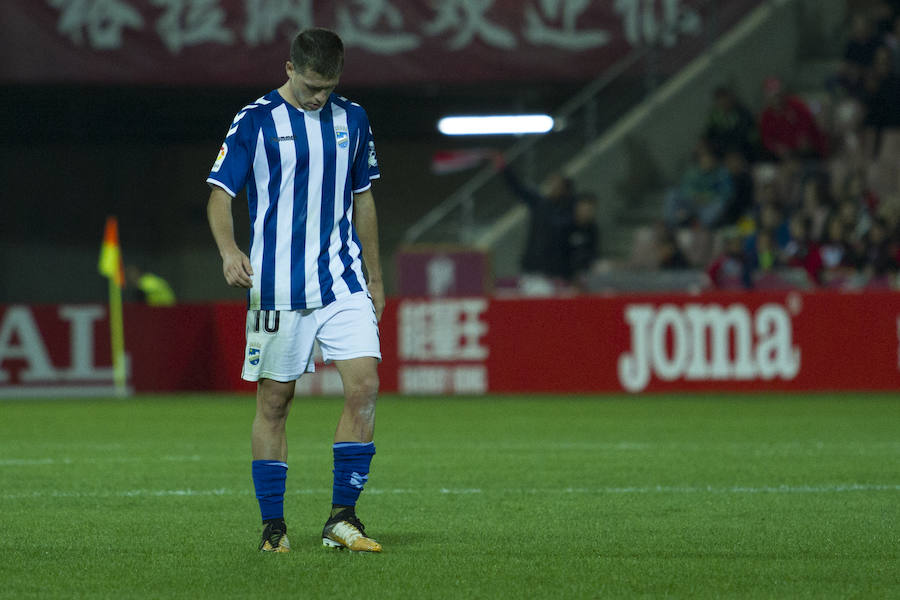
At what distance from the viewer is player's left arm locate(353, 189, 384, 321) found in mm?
6062

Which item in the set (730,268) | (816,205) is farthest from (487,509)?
(816,205)

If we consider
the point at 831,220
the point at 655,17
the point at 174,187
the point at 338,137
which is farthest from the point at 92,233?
the point at 338,137

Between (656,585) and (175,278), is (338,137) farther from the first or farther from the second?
(175,278)

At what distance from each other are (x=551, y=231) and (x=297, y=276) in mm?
13033

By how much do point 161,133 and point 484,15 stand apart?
6.99 m

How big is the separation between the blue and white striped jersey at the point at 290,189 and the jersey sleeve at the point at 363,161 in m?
0.08

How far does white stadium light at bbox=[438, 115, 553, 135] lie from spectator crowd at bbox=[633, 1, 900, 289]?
116 inches

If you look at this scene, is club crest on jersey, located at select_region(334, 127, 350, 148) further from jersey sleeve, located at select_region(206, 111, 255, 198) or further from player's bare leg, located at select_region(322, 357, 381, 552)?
player's bare leg, located at select_region(322, 357, 381, 552)

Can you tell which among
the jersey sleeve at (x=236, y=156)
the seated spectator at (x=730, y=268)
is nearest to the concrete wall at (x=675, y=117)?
the seated spectator at (x=730, y=268)

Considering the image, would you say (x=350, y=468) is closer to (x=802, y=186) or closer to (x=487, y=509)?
(x=487, y=509)

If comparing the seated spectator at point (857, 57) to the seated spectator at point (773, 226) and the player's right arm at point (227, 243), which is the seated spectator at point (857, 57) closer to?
the seated spectator at point (773, 226)

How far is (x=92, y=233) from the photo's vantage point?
25.3 metres

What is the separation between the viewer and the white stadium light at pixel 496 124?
23219 millimetres

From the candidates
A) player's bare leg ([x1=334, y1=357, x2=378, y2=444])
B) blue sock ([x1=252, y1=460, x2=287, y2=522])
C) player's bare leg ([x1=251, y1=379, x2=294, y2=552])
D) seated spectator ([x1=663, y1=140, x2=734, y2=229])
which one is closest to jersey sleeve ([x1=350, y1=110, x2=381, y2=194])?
player's bare leg ([x1=334, y1=357, x2=378, y2=444])
